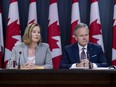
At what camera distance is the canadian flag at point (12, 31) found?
461 centimetres

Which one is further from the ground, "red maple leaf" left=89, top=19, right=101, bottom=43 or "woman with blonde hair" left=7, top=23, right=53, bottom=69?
"red maple leaf" left=89, top=19, right=101, bottom=43

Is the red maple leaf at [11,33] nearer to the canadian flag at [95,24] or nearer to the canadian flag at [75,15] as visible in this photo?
the canadian flag at [75,15]

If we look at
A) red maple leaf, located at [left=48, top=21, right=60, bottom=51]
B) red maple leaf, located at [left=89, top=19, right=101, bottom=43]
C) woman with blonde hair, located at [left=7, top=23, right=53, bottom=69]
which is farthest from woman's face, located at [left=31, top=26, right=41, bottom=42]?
red maple leaf, located at [left=89, top=19, right=101, bottom=43]

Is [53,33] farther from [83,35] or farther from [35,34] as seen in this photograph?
[83,35]

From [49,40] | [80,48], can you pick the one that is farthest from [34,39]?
[49,40]

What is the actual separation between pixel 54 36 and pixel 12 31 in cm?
66

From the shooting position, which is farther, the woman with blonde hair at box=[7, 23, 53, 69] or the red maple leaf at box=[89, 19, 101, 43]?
the red maple leaf at box=[89, 19, 101, 43]

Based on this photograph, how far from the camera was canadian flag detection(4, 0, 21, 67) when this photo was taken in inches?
181

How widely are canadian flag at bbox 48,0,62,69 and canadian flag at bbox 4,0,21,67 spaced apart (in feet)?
1.65

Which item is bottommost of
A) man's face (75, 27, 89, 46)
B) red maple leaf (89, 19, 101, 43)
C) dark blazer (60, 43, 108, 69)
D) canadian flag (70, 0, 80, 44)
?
dark blazer (60, 43, 108, 69)

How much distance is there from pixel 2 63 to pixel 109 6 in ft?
6.51

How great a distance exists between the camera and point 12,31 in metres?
4.62

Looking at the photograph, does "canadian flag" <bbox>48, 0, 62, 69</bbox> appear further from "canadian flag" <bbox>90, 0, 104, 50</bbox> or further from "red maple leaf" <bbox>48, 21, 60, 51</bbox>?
"canadian flag" <bbox>90, 0, 104, 50</bbox>

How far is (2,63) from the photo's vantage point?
4715 mm
